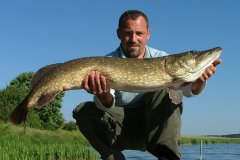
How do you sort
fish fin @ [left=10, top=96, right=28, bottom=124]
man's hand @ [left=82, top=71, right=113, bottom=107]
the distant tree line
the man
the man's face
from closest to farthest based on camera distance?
fish fin @ [left=10, top=96, right=28, bottom=124]
man's hand @ [left=82, top=71, right=113, bottom=107]
the man
the man's face
the distant tree line

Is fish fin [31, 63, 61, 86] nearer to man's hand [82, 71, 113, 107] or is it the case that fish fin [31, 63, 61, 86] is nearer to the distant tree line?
man's hand [82, 71, 113, 107]

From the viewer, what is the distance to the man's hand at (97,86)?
458 centimetres

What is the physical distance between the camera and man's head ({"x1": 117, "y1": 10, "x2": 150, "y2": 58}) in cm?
525

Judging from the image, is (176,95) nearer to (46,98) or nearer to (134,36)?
(134,36)

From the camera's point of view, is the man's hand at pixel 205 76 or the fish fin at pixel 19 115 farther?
the man's hand at pixel 205 76

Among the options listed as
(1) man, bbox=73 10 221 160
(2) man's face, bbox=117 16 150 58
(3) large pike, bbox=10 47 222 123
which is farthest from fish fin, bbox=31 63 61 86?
(2) man's face, bbox=117 16 150 58

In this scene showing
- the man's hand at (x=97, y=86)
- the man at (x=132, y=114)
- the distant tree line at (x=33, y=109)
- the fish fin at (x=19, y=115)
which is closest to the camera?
the fish fin at (x=19, y=115)

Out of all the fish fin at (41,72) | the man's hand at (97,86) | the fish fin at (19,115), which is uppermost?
the fish fin at (41,72)

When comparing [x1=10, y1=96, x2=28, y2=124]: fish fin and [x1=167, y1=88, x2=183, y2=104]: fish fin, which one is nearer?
[x1=10, y1=96, x2=28, y2=124]: fish fin

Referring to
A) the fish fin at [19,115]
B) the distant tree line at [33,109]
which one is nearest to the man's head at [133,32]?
the fish fin at [19,115]

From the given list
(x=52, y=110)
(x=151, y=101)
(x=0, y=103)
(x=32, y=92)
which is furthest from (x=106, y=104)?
(x=52, y=110)

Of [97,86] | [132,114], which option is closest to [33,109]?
[132,114]

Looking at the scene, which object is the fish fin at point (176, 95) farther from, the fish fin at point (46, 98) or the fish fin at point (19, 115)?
the fish fin at point (19, 115)

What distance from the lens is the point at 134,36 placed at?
17.1 feet
